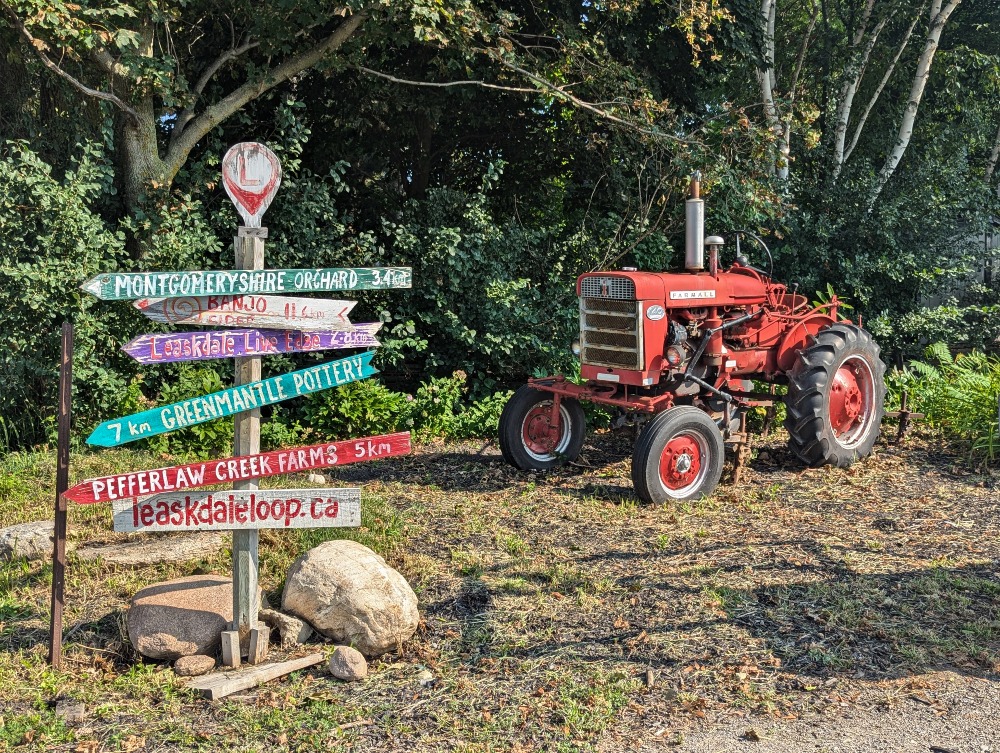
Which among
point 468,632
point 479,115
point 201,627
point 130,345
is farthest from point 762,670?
point 479,115

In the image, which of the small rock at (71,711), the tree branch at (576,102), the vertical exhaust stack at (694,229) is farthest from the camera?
the tree branch at (576,102)

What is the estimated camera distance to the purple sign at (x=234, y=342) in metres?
4.26

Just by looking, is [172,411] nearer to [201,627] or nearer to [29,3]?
[201,627]

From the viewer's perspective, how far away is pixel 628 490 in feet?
22.9

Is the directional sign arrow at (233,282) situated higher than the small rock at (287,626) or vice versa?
the directional sign arrow at (233,282)

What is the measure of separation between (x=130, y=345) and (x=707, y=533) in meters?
3.57

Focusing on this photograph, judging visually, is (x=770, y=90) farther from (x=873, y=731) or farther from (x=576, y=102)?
(x=873, y=731)

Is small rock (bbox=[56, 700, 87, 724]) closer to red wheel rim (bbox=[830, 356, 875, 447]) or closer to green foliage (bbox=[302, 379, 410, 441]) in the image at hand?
green foliage (bbox=[302, 379, 410, 441])

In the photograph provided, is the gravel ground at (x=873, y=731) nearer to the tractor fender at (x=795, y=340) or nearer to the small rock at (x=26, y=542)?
the small rock at (x=26, y=542)

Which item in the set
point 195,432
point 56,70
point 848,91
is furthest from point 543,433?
point 848,91

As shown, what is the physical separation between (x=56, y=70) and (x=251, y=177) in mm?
4407

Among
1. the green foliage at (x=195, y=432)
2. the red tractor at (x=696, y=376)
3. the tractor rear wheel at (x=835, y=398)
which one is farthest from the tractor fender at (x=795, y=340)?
the green foliage at (x=195, y=432)

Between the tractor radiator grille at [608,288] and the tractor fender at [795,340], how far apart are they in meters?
1.75

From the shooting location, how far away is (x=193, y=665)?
4.35 metres
